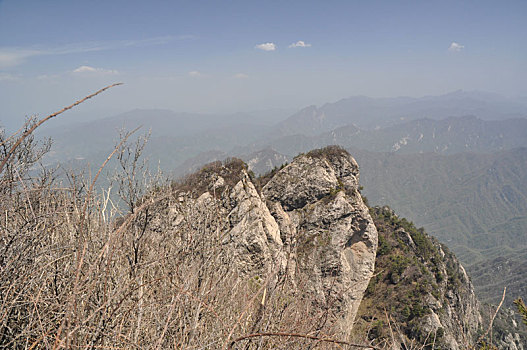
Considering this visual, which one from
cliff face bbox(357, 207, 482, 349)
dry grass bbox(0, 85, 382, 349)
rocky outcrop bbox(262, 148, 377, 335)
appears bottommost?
cliff face bbox(357, 207, 482, 349)

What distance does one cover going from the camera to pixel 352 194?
97.2 ft

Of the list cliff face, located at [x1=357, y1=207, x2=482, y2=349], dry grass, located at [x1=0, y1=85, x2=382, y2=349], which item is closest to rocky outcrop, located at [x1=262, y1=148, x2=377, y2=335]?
cliff face, located at [x1=357, y1=207, x2=482, y2=349]

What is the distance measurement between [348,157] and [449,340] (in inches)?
824

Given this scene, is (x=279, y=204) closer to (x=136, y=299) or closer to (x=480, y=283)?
(x=136, y=299)

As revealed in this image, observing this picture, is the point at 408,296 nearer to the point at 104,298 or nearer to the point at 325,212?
the point at 325,212

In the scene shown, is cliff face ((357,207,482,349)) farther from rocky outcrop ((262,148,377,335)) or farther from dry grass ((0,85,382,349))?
dry grass ((0,85,382,349))

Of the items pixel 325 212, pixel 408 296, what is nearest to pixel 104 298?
pixel 325 212

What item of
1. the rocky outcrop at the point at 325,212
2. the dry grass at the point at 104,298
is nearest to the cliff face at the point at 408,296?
the rocky outcrop at the point at 325,212

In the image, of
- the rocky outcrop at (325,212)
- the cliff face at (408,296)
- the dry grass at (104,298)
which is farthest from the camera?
the rocky outcrop at (325,212)

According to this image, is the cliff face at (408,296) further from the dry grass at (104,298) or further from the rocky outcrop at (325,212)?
the dry grass at (104,298)

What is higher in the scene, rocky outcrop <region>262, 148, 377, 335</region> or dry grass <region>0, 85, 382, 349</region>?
dry grass <region>0, 85, 382, 349</region>

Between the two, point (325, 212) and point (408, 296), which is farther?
point (408, 296)

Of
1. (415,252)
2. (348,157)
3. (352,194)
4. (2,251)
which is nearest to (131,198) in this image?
(2,251)

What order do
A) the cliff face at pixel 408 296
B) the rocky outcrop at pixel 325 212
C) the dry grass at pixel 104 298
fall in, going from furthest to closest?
the rocky outcrop at pixel 325 212 < the cliff face at pixel 408 296 < the dry grass at pixel 104 298
